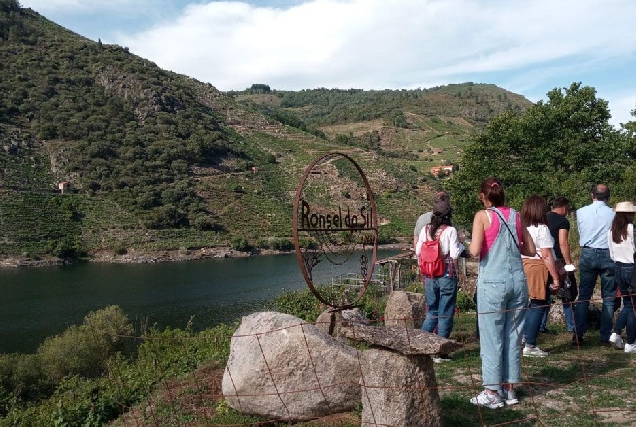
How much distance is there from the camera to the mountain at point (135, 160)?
157ft

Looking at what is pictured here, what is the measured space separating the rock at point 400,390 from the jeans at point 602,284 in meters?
2.61

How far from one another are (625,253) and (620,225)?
0.29 metres

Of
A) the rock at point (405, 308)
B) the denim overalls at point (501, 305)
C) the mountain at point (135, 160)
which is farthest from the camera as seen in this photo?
the mountain at point (135, 160)

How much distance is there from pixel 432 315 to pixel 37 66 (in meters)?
79.1

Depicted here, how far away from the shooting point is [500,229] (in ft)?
13.2

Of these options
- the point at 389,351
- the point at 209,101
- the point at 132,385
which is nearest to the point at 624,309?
the point at 389,351

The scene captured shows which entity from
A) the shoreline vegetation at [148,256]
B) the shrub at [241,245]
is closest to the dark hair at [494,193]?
the shoreline vegetation at [148,256]

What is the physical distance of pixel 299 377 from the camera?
464 cm

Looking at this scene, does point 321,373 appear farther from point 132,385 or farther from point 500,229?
point 132,385

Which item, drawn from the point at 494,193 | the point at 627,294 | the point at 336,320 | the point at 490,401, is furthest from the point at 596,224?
the point at 336,320

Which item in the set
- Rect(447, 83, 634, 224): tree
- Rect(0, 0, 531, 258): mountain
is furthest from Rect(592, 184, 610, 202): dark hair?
Rect(0, 0, 531, 258): mountain

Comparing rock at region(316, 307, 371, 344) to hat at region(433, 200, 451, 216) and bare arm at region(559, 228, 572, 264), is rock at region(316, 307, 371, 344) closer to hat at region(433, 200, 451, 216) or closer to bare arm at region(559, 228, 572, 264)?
hat at region(433, 200, 451, 216)

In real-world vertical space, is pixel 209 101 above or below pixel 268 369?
above

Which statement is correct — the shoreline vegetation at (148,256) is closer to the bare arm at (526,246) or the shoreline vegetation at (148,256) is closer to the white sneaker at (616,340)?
the white sneaker at (616,340)
